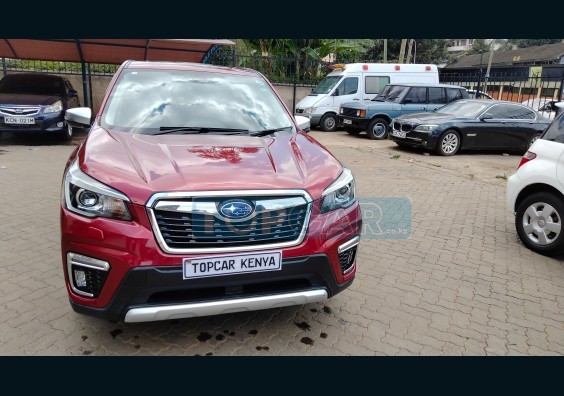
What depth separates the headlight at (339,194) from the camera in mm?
2721

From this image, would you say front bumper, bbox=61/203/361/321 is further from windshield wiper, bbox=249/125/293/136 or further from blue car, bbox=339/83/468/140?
blue car, bbox=339/83/468/140

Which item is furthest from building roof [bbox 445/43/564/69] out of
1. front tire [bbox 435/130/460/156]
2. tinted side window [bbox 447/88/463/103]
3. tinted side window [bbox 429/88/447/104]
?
front tire [bbox 435/130/460/156]

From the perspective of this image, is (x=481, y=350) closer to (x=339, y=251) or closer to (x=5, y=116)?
(x=339, y=251)

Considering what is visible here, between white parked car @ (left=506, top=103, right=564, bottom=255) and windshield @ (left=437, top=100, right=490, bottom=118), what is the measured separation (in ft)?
23.4

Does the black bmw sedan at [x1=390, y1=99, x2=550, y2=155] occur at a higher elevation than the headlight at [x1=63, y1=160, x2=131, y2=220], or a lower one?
lower

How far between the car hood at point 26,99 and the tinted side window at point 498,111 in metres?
11.2

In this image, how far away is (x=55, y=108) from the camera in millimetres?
10125

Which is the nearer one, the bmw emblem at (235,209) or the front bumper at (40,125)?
the bmw emblem at (235,209)

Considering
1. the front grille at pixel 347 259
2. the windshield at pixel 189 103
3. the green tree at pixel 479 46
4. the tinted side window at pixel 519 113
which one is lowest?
the front grille at pixel 347 259

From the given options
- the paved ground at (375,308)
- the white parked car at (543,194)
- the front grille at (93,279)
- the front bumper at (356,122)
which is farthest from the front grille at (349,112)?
the front grille at (93,279)

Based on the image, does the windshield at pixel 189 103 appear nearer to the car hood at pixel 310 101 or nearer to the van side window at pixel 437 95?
the van side window at pixel 437 95

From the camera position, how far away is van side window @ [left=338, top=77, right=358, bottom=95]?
15.7 meters

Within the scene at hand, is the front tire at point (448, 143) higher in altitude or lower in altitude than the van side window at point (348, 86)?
lower

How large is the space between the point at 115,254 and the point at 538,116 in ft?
42.1
